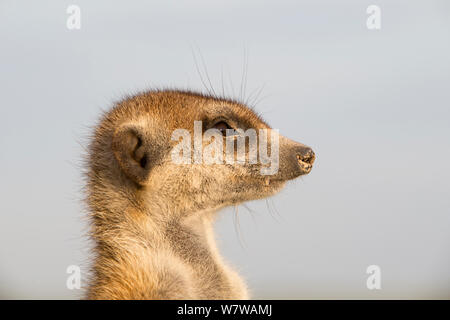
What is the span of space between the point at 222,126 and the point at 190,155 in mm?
457

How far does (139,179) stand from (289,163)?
135cm

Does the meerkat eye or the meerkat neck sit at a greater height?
the meerkat eye

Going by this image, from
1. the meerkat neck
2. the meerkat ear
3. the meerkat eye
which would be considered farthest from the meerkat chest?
the meerkat eye

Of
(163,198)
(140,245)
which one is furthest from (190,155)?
(140,245)

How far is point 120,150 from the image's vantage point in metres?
5.12

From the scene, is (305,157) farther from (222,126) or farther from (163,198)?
(163,198)

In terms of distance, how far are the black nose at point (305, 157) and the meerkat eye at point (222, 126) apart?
687 millimetres

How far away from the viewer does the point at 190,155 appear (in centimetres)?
526

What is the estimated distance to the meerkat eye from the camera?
545cm

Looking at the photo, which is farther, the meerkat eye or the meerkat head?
the meerkat eye

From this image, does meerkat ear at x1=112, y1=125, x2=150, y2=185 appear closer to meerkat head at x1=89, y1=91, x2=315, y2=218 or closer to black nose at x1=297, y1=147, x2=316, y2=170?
meerkat head at x1=89, y1=91, x2=315, y2=218

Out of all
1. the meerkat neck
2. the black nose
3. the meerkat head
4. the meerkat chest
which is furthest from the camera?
the black nose
